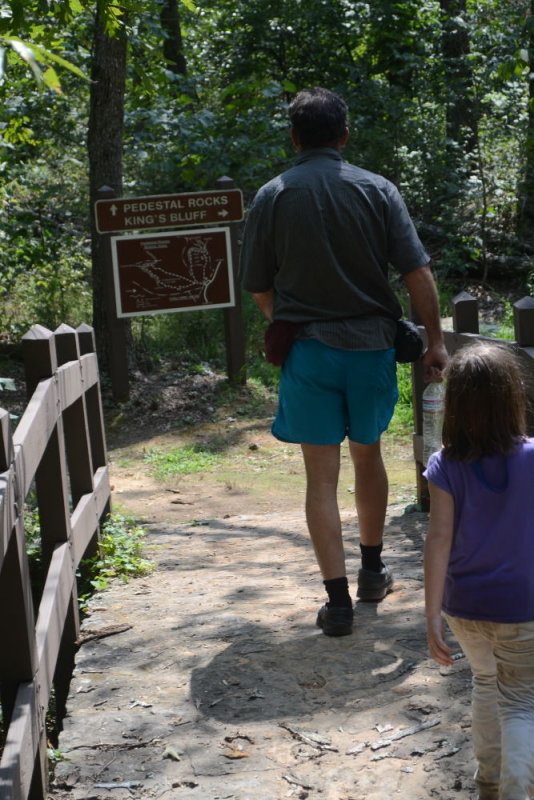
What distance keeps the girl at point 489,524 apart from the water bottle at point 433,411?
1508mm

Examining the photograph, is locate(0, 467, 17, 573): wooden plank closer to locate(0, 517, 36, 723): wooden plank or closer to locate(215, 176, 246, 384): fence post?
locate(0, 517, 36, 723): wooden plank

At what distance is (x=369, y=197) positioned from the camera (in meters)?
3.88

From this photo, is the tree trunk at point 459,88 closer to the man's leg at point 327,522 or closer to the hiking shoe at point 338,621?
the man's leg at point 327,522

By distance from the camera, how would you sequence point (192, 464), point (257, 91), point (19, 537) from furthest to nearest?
point (257, 91) < point (192, 464) < point (19, 537)

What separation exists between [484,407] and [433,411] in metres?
2.18

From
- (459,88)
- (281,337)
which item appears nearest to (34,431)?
(281,337)

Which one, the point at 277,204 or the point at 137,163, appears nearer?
the point at 277,204

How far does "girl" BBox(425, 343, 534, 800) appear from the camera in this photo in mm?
2459

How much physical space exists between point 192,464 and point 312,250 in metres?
4.85

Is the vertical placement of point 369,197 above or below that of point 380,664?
above

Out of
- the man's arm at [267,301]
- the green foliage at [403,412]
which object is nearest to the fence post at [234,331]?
the green foliage at [403,412]

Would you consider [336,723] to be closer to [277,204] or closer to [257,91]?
[277,204]

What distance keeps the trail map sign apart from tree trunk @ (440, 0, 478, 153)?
535cm

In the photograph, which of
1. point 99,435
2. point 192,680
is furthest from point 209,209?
point 192,680
